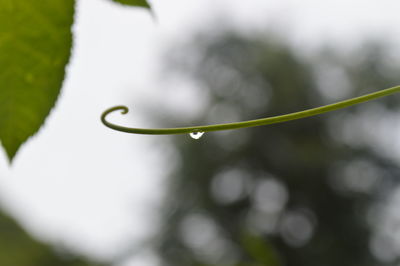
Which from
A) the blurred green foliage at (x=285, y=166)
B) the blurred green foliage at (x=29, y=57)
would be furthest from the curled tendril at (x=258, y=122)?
the blurred green foliage at (x=285, y=166)

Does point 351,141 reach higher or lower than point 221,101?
lower

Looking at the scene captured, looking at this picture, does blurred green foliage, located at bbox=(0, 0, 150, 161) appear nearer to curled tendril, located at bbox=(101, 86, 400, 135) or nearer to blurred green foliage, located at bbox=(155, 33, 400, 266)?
curled tendril, located at bbox=(101, 86, 400, 135)

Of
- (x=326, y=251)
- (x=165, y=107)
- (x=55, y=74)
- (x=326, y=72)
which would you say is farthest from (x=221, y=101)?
(x=55, y=74)

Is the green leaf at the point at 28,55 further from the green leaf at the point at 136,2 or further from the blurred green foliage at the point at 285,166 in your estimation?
the blurred green foliage at the point at 285,166

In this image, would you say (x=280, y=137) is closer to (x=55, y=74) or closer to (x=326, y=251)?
(x=326, y=251)

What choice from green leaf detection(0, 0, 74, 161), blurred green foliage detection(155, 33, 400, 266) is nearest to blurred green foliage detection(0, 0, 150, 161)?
green leaf detection(0, 0, 74, 161)

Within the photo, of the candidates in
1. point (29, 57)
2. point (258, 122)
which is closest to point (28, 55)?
point (29, 57)

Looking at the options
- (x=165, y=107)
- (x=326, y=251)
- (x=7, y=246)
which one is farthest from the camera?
(x=165, y=107)
